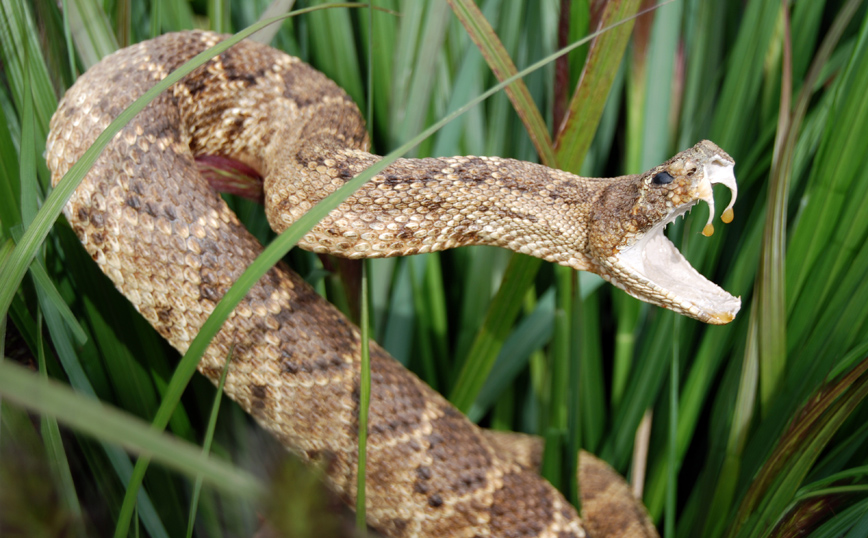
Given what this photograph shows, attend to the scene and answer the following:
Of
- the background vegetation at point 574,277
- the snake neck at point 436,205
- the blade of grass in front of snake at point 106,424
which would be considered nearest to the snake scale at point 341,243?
the snake neck at point 436,205

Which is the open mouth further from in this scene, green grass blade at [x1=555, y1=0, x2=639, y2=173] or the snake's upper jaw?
green grass blade at [x1=555, y1=0, x2=639, y2=173]

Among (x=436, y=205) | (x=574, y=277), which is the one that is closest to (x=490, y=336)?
(x=574, y=277)

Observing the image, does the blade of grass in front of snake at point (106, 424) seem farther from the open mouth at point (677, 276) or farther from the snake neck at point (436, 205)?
the open mouth at point (677, 276)

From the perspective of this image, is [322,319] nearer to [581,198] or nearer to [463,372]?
[463,372]

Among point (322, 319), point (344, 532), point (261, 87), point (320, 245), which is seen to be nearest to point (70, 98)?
point (261, 87)

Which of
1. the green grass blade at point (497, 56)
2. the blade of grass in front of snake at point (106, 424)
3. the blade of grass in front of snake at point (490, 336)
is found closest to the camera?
the blade of grass in front of snake at point (106, 424)

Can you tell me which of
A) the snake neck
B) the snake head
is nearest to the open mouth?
the snake head
